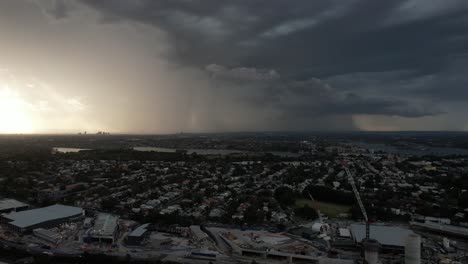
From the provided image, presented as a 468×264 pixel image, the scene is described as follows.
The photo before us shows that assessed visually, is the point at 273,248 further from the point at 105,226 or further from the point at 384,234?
the point at 105,226

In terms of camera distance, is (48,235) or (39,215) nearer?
(48,235)

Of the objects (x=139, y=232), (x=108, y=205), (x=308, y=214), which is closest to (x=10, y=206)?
(x=108, y=205)

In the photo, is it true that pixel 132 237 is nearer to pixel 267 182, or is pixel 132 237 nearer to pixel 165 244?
pixel 165 244

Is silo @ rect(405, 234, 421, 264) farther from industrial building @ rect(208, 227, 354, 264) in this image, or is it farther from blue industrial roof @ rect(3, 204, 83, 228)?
blue industrial roof @ rect(3, 204, 83, 228)

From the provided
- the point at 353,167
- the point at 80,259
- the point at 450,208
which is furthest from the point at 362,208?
the point at 353,167

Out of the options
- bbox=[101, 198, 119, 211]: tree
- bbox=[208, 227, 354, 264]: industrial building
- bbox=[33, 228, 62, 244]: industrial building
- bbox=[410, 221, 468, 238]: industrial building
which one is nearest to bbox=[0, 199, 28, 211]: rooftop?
bbox=[101, 198, 119, 211]: tree

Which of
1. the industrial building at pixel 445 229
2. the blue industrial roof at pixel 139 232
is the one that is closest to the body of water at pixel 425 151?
the industrial building at pixel 445 229
